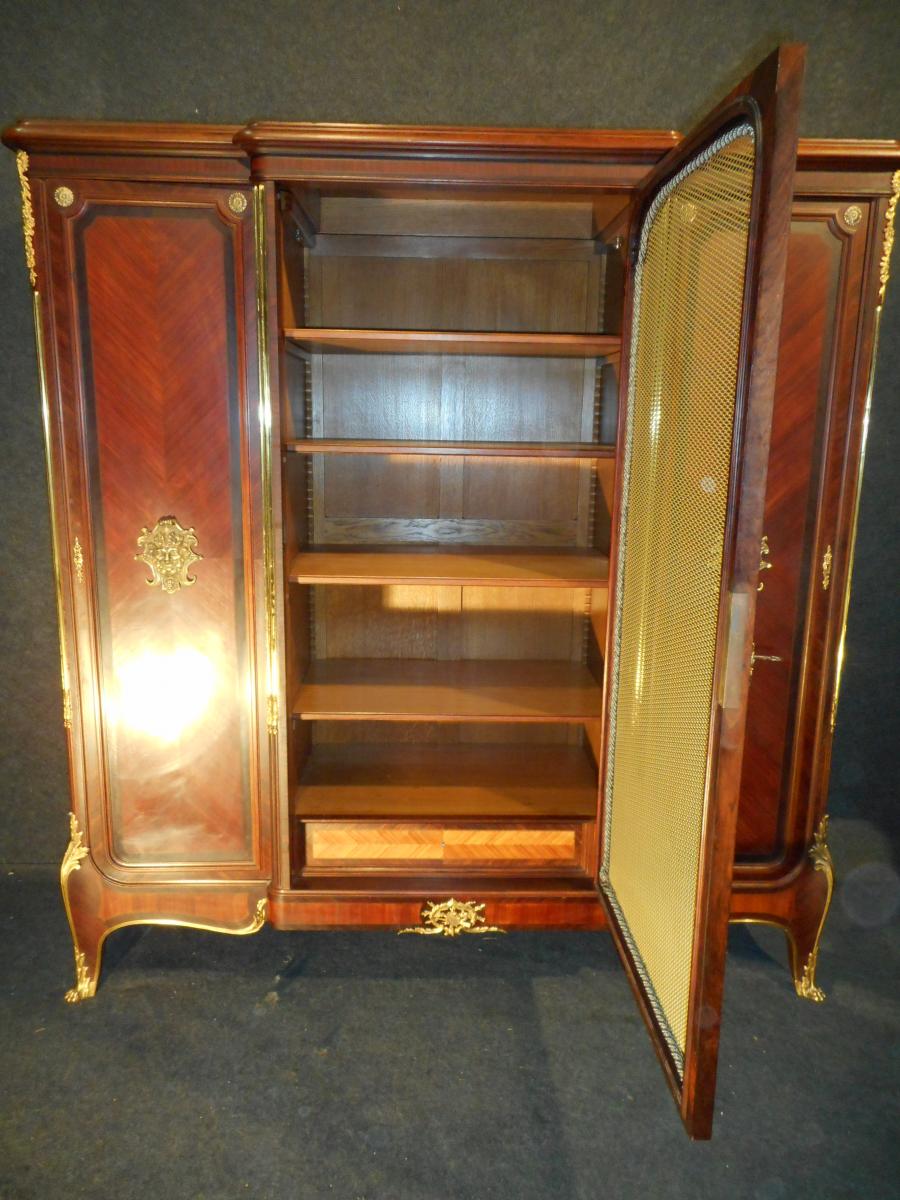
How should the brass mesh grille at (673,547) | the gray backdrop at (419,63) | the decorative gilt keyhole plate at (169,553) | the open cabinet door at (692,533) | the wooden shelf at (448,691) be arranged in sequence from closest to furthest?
the open cabinet door at (692,533) < the brass mesh grille at (673,547) < the decorative gilt keyhole plate at (169,553) < the wooden shelf at (448,691) < the gray backdrop at (419,63)

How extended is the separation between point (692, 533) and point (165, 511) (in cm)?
108

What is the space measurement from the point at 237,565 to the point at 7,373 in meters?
1.05

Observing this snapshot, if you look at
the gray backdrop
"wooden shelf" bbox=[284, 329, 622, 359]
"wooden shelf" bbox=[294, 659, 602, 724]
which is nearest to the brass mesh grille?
"wooden shelf" bbox=[284, 329, 622, 359]

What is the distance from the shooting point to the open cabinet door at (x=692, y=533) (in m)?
0.95

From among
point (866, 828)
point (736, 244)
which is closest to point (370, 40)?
point (736, 244)

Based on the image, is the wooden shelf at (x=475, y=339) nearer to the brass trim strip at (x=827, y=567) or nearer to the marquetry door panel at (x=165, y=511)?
the marquetry door panel at (x=165, y=511)

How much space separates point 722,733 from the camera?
103 centimetres

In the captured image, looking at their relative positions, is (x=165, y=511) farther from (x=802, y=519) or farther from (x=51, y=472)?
(x=802, y=519)

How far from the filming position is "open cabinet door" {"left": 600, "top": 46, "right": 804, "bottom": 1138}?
0.95 metres

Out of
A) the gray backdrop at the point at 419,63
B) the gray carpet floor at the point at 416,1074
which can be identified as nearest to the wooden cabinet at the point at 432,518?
the gray carpet floor at the point at 416,1074

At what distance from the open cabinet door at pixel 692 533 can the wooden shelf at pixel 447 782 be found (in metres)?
0.30

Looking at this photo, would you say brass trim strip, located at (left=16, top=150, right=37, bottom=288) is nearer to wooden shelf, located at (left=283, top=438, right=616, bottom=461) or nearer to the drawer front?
wooden shelf, located at (left=283, top=438, right=616, bottom=461)

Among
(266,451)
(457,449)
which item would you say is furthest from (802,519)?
(266,451)

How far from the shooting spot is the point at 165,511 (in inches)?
64.9
